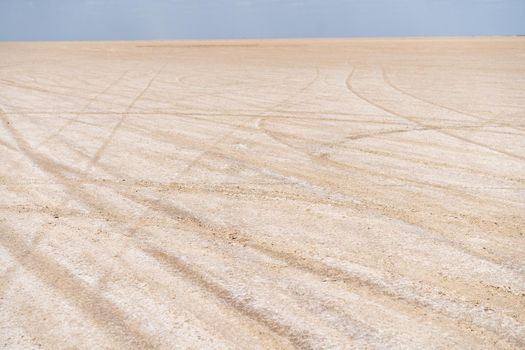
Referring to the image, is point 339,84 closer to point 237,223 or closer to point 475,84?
point 475,84

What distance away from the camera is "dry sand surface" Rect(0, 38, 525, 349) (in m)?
2.95

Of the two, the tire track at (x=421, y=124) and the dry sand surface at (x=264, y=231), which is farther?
the tire track at (x=421, y=124)

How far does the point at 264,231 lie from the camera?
4.24 meters

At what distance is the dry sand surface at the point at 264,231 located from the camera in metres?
2.95

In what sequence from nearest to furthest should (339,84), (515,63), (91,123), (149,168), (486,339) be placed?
1. (486,339)
2. (149,168)
3. (91,123)
4. (339,84)
5. (515,63)

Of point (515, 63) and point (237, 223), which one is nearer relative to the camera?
point (237, 223)

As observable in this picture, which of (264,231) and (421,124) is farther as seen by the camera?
(421,124)

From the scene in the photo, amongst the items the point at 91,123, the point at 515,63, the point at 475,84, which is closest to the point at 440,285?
the point at 91,123

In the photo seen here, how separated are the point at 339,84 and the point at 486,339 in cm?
1173

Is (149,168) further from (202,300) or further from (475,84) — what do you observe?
(475,84)

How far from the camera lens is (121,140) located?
7.48 metres

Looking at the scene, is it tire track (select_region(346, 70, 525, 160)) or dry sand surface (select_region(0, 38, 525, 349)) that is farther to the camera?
tire track (select_region(346, 70, 525, 160))

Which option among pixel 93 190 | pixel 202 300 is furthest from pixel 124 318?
pixel 93 190

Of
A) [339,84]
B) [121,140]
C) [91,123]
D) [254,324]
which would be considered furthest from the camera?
[339,84]
